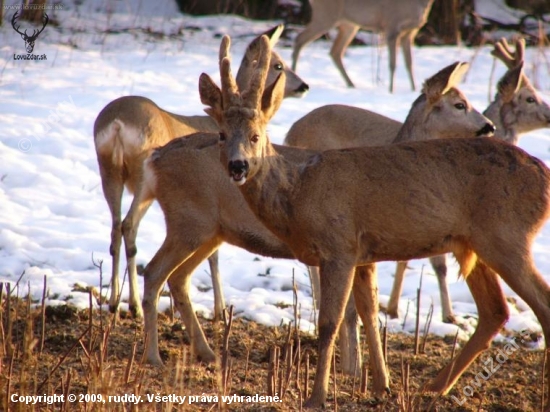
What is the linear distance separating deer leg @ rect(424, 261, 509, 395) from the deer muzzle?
6.49 feet

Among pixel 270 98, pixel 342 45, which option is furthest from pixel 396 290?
pixel 342 45

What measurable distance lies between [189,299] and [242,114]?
7.18 feet

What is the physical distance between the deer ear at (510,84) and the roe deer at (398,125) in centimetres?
122

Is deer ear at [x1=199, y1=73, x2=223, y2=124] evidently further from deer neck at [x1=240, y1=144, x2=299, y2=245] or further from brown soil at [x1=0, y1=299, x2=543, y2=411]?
brown soil at [x1=0, y1=299, x2=543, y2=411]

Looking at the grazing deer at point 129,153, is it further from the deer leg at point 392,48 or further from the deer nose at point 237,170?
the deer leg at point 392,48

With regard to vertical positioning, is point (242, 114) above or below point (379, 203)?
above

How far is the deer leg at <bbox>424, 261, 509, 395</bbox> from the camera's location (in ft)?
21.5

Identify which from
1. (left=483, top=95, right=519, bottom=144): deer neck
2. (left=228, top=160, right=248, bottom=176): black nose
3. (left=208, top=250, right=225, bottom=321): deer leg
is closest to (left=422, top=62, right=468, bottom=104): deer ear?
(left=483, top=95, right=519, bottom=144): deer neck

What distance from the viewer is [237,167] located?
18.7 ft

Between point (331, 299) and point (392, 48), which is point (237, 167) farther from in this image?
point (392, 48)

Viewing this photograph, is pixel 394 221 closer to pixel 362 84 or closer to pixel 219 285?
pixel 219 285

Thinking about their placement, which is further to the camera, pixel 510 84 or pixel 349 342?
pixel 510 84

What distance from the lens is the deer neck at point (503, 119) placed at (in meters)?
10.3

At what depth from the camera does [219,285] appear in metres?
8.86
